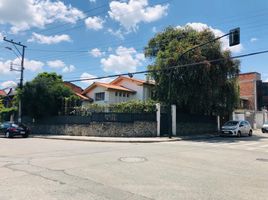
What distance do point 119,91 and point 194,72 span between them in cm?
1459

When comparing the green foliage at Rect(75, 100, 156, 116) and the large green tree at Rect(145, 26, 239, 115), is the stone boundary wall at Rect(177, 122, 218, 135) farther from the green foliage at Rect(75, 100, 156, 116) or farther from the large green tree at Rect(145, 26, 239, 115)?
the green foliage at Rect(75, 100, 156, 116)

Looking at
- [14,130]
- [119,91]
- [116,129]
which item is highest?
[119,91]

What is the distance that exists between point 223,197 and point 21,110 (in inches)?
1174

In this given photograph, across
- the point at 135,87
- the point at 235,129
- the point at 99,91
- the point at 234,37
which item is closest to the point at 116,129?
the point at 235,129

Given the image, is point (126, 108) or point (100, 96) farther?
point (100, 96)

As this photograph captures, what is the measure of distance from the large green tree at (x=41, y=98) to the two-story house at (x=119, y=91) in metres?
7.00

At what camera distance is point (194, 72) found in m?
26.2

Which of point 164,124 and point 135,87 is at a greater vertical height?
point 135,87

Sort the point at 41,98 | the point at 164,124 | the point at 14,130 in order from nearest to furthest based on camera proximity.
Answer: the point at 164,124 → the point at 14,130 → the point at 41,98

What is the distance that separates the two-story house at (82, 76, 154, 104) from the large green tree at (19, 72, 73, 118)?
7005 millimetres

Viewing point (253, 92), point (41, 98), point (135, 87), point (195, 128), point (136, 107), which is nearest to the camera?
point (136, 107)

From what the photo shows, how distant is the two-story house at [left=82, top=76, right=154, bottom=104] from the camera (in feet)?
125

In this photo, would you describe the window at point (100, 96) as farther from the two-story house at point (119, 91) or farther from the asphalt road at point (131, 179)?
the asphalt road at point (131, 179)

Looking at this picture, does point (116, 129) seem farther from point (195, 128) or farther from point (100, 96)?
point (100, 96)
